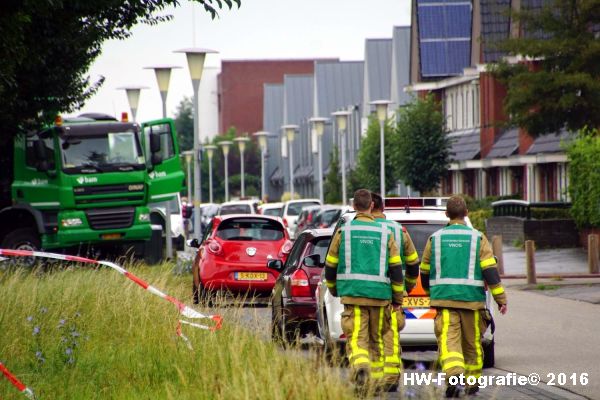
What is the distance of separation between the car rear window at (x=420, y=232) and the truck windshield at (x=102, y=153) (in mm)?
16757

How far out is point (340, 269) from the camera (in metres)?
11.1

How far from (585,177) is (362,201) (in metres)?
26.4

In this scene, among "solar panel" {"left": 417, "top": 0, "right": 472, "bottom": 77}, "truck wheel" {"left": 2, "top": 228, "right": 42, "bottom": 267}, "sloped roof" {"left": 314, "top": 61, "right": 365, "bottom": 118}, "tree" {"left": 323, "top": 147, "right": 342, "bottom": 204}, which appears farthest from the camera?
"sloped roof" {"left": 314, "top": 61, "right": 365, "bottom": 118}

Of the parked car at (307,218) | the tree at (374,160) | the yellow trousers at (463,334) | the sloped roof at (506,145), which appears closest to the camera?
the yellow trousers at (463,334)

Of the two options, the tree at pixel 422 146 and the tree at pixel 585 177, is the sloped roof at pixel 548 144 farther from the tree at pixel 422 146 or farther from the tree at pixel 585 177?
the tree at pixel 585 177

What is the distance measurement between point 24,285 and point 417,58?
52.6 metres

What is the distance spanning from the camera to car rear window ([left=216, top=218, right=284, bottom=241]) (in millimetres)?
23422

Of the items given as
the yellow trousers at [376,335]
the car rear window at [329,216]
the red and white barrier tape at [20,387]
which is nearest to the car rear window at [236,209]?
the car rear window at [329,216]

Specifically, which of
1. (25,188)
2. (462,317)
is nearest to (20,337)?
(462,317)

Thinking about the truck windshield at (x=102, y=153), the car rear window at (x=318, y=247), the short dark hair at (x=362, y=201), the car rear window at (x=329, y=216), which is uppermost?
the truck windshield at (x=102, y=153)

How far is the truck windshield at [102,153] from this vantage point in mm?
29688

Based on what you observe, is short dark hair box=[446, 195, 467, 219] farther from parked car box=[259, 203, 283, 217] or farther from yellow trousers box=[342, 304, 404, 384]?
parked car box=[259, 203, 283, 217]

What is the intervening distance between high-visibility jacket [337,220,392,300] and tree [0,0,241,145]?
3170 millimetres

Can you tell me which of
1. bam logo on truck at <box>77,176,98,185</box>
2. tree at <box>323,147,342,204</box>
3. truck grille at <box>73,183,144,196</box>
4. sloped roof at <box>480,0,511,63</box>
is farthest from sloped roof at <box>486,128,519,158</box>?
bam logo on truck at <box>77,176,98,185</box>
